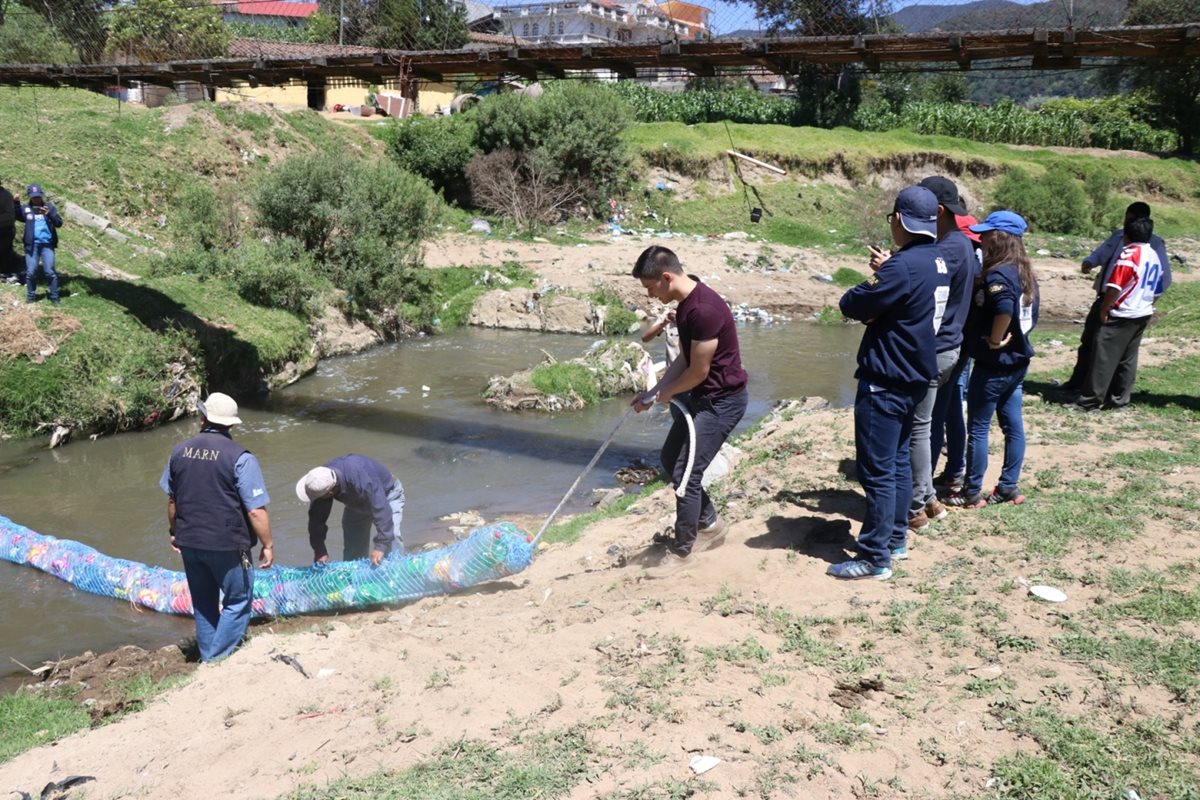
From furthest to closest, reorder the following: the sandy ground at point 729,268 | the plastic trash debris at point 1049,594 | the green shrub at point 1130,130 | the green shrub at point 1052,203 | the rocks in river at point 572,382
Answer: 1. the green shrub at point 1130,130
2. the green shrub at point 1052,203
3. the sandy ground at point 729,268
4. the rocks in river at point 572,382
5. the plastic trash debris at point 1049,594

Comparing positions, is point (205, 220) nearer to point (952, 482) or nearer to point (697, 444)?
point (697, 444)

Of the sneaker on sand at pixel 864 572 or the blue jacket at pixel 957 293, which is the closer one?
the sneaker on sand at pixel 864 572

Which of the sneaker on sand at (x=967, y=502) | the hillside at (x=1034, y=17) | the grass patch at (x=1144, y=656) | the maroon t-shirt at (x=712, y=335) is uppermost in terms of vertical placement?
the hillside at (x=1034, y=17)

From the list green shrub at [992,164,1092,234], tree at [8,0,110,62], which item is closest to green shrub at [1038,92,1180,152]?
green shrub at [992,164,1092,234]

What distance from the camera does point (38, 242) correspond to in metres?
13.9

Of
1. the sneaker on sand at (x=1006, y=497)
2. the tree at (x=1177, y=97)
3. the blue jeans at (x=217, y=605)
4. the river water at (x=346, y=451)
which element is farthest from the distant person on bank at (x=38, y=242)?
the tree at (x=1177, y=97)

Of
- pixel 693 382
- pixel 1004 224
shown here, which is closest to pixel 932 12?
pixel 1004 224

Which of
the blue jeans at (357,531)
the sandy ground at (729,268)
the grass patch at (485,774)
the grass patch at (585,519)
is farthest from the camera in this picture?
the sandy ground at (729,268)

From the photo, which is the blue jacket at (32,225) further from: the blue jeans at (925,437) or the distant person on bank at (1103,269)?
the distant person on bank at (1103,269)

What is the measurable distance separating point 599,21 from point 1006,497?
23.2 metres

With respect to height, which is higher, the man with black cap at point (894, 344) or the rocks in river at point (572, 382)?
the man with black cap at point (894, 344)

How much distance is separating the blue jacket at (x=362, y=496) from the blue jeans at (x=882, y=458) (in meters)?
3.42

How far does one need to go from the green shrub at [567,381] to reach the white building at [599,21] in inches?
196

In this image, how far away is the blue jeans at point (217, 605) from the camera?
20.1 feet
